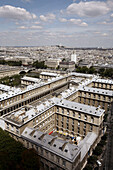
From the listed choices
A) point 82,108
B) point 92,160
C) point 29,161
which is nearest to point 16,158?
point 29,161

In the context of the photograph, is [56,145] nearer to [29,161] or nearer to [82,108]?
[29,161]

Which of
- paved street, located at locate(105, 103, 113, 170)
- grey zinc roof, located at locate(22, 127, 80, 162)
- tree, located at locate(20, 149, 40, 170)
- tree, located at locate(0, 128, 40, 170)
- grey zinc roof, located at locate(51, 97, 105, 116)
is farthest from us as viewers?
grey zinc roof, located at locate(51, 97, 105, 116)

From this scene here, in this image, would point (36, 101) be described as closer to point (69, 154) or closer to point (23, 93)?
point (23, 93)

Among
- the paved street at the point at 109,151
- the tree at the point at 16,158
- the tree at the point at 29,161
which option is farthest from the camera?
the paved street at the point at 109,151

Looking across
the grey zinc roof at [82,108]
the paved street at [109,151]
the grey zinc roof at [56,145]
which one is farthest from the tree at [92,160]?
the grey zinc roof at [82,108]

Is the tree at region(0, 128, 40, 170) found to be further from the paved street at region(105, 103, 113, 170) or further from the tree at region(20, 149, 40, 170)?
the paved street at region(105, 103, 113, 170)

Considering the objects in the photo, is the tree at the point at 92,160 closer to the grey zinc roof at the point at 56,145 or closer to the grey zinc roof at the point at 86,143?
the grey zinc roof at the point at 86,143

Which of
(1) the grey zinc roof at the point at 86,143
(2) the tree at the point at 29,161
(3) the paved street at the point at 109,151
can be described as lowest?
(3) the paved street at the point at 109,151

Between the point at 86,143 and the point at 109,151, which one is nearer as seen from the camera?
the point at 86,143

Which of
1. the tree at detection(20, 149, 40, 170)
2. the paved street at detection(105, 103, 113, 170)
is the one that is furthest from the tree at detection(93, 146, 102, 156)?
the tree at detection(20, 149, 40, 170)
